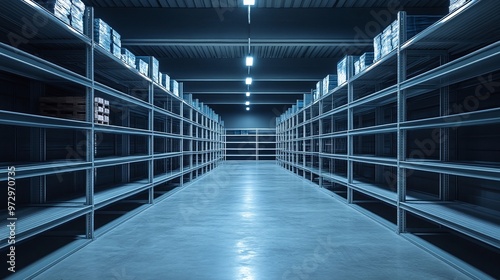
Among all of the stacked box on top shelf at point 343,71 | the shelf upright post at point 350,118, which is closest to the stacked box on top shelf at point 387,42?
the shelf upright post at point 350,118

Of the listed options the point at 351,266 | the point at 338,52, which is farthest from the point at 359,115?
the point at 351,266

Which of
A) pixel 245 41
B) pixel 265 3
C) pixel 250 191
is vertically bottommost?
pixel 250 191

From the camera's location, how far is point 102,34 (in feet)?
15.0

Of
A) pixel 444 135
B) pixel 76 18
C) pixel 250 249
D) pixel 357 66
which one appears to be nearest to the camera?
pixel 250 249

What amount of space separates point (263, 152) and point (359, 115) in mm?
15499

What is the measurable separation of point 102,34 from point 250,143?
2021 centimetres

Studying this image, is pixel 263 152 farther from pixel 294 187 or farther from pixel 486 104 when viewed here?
pixel 486 104

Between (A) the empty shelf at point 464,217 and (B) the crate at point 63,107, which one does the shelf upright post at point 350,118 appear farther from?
(B) the crate at point 63,107

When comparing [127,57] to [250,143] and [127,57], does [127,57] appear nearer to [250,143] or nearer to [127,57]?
[127,57]

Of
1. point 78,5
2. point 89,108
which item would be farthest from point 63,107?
point 78,5

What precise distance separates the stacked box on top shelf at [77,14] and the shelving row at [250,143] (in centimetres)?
1940

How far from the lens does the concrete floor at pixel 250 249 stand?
3.10 metres

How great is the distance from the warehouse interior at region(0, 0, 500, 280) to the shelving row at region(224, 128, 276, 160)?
15.1 metres

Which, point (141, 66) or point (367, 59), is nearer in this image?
point (367, 59)
